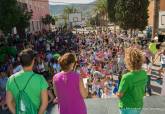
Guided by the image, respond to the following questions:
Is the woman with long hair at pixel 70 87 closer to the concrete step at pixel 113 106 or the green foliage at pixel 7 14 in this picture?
the concrete step at pixel 113 106

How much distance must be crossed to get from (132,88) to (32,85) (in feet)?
4.65

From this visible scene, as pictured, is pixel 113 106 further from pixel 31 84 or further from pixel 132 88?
pixel 31 84

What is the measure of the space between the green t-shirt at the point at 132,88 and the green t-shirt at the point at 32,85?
116cm

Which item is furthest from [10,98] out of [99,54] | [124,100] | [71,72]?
[99,54]

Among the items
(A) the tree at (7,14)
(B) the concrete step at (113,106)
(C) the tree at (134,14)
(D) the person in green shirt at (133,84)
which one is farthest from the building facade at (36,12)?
(D) the person in green shirt at (133,84)

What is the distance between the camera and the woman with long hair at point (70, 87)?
4805mm

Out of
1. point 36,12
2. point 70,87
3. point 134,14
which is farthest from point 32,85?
point 36,12

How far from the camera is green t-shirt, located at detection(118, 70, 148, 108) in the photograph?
5.14 meters

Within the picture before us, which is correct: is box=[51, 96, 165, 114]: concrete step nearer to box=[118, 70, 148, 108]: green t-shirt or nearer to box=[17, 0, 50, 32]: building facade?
box=[118, 70, 148, 108]: green t-shirt

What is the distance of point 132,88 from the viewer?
5.20 metres

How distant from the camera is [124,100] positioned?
17.4ft

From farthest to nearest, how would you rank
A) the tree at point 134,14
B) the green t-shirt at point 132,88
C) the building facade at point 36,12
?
the building facade at point 36,12 < the tree at point 134,14 < the green t-shirt at point 132,88

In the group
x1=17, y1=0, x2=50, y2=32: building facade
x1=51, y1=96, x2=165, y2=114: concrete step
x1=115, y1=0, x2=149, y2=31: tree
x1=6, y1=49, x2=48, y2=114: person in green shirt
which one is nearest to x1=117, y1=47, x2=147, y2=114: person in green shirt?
x1=6, y1=49, x2=48, y2=114: person in green shirt

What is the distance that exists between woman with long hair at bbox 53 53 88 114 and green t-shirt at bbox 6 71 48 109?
38 centimetres
